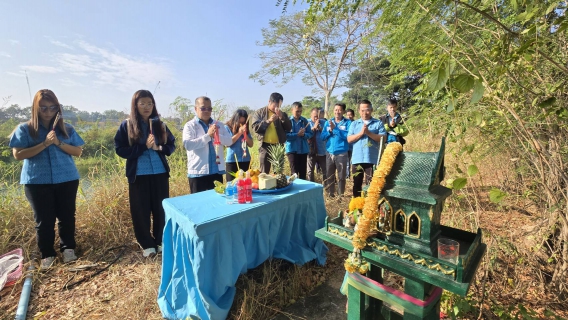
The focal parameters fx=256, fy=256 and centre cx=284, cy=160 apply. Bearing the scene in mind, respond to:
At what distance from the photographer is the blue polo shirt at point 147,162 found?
276 cm

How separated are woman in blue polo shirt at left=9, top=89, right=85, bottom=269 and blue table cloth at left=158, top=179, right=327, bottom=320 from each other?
148cm

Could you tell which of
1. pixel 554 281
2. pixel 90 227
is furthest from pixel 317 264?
pixel 90 227

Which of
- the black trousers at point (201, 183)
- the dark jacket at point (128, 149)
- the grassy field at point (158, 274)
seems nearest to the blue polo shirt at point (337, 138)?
the grassy field at point (158, 274)

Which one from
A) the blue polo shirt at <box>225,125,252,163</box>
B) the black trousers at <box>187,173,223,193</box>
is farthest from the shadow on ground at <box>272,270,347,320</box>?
the blue polo shirt at <box>225,125,252,163</box>

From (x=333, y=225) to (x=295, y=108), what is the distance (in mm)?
3518

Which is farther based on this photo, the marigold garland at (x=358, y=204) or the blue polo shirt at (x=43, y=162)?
the blue polo shirt at (x=43, y=162)

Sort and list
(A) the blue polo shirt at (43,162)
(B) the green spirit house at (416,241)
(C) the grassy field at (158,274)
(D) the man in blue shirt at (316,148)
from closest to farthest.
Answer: (B) the green spirit house at (416,241) → (C) the grassy field at (158,274) → (A) the blue polo shirt at (43,162) → (D) the man in blue shirt at (316,148)

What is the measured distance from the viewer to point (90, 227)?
329 centimetres

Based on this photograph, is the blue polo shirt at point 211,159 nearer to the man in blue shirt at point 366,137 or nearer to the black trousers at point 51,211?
Result: the black trousers at point 51,211

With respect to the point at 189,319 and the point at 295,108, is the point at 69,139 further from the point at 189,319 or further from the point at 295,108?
the point at 295,108

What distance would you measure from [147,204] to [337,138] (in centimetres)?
305

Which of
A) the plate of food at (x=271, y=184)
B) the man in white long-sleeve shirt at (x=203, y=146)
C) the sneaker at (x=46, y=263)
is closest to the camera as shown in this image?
the plate of food at (x=271, y=184)

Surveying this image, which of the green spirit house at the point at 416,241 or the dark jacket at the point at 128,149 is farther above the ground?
the dark jacket at the point at 128,149

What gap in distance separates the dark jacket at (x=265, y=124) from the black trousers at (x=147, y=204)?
1.64m
